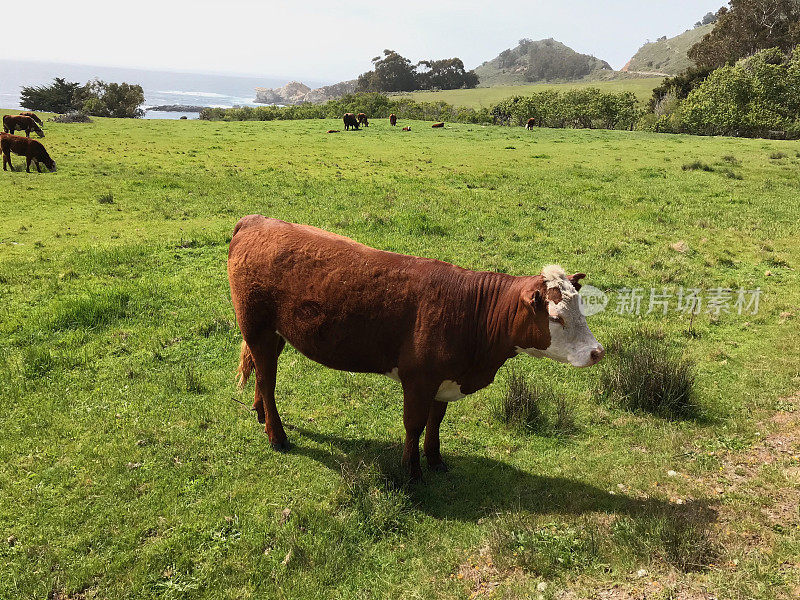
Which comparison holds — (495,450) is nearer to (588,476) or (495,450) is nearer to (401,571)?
(588,476)

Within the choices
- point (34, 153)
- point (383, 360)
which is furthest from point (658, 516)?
point (34, 153)

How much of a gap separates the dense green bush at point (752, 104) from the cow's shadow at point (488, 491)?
4752 centimetres

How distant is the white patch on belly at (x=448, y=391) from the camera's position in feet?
16.1

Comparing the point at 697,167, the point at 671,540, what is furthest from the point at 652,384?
the point at 697,167

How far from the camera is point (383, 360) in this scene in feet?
16.5

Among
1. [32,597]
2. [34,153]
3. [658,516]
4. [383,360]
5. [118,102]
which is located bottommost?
[32,597]

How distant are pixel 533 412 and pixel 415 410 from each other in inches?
83.0

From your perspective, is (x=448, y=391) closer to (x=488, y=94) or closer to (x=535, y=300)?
(x=535, y=300)

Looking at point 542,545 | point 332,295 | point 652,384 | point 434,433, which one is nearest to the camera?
point 542,545

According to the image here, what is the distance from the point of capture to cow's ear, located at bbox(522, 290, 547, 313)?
4375mm

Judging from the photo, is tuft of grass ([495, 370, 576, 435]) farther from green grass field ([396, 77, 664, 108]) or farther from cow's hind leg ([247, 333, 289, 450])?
green grass field ([396, 77, 664, 108])

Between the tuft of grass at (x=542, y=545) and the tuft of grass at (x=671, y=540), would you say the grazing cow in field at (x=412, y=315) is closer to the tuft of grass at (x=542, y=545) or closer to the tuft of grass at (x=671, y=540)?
the tuft of grass at (x=542, y=545)

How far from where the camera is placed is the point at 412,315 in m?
4.83

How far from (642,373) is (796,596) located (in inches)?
134
